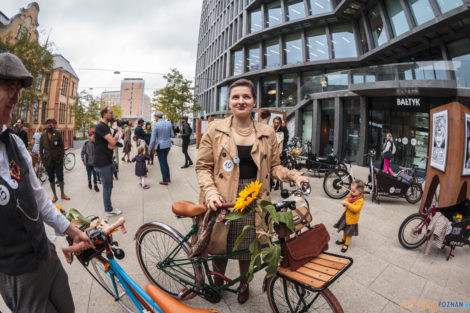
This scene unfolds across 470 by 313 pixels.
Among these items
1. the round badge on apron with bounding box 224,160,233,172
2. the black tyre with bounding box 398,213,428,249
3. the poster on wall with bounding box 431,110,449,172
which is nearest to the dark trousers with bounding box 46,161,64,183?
the round badge on apron with bounding box 224,160,233,172

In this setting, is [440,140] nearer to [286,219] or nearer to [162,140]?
[286,219]

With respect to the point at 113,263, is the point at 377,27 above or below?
above

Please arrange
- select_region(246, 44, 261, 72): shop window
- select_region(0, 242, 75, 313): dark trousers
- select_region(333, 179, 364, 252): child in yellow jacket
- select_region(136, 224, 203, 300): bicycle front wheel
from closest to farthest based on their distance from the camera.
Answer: select_region(0, 242, 75, 313): dark trousers
select_region(136, 224, 203, 300): bicycle front wheel
select_region(333, 179, 364, 252): child in yellow jacket
select_region(246, 44, 261, 72): shop window

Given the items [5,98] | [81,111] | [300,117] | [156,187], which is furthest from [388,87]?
[81,111]

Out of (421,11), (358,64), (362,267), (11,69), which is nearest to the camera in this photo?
(11,69)

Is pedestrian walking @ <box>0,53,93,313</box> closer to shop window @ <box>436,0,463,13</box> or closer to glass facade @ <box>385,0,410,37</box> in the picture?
shop window @ <box>436,0,463,13</box>

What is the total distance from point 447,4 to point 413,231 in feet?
44.2

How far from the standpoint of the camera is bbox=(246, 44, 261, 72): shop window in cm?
2521

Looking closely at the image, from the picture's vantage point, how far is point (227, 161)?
7.02 ft

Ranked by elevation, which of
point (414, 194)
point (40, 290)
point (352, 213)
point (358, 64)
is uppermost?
point (358, 64)

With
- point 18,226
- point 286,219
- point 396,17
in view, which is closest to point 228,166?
point 286,219

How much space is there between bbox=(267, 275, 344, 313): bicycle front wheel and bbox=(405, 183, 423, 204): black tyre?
19.3 feet

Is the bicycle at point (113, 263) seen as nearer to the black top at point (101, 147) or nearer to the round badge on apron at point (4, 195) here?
the round badge on apron at point (4, 195)

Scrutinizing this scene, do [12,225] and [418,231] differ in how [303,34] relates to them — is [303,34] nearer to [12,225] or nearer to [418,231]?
[418,231]
